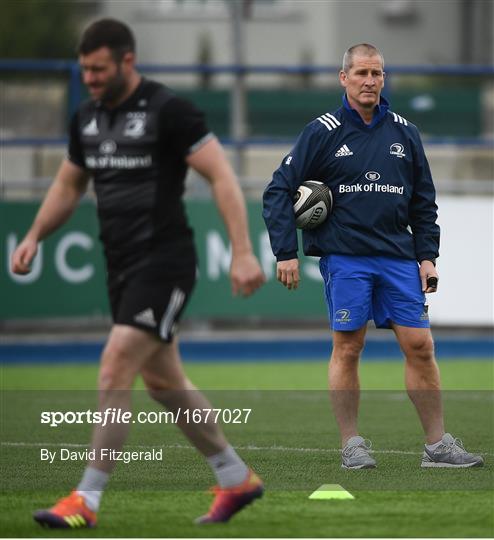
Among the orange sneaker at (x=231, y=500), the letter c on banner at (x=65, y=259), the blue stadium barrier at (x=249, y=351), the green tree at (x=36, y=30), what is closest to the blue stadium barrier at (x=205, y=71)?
the letter c on banner at (x=65, y=259)

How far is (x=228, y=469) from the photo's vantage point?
6.28 metres

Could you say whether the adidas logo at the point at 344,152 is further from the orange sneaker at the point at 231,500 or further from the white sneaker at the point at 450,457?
the orange sneaker at the point at 231,500

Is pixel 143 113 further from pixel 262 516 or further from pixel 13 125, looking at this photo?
pixel 13 125

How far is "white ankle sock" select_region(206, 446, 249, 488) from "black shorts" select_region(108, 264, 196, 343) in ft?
1.84

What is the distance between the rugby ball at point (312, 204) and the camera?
Result: 25.8ft

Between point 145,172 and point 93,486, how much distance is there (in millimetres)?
1309

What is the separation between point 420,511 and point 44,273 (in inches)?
433

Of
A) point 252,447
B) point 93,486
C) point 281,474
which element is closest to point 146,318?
point 93,486

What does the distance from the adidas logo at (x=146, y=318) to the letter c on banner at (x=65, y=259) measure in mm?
10916

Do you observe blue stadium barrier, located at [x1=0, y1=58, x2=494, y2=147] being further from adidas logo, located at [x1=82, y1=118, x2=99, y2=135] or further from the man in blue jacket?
adidas logo, located at [x1=82, y1=118, x2=99, y2=135]

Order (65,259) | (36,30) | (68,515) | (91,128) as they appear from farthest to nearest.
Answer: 1. (36,30)
2. (65,259)
3. (91,128)
4. (68,515)

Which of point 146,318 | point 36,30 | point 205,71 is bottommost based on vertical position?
point 146,318

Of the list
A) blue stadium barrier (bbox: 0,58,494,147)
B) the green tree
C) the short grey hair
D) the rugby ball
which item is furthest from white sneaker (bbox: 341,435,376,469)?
the green tree

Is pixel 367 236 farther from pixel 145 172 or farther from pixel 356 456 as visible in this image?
pixel 145 172
